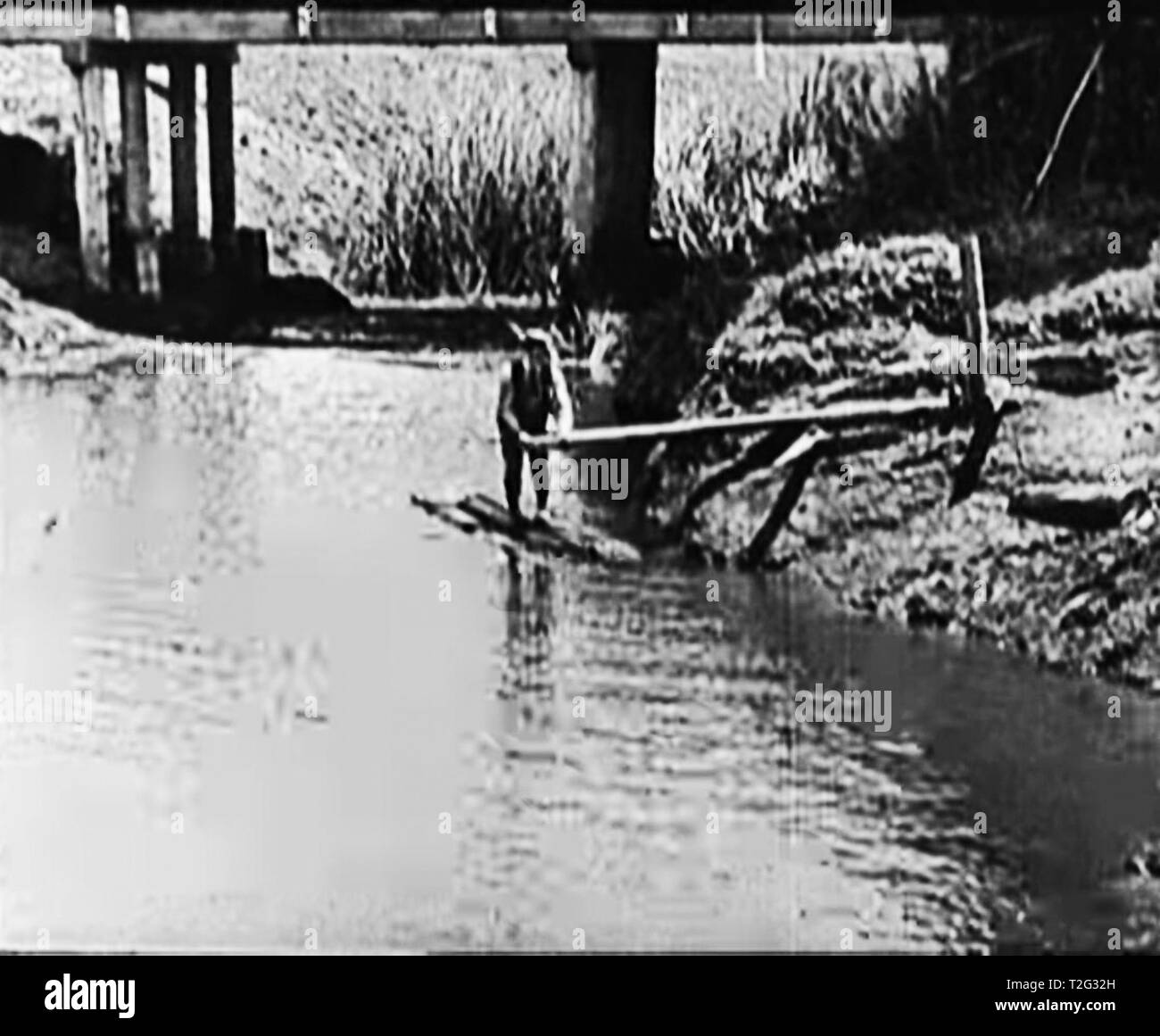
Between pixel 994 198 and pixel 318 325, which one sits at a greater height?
pixel 994 198

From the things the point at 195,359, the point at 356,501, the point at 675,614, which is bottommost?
the point at 675,614

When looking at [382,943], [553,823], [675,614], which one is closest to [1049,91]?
[675,614]

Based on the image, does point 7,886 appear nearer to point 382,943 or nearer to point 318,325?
point 382,943

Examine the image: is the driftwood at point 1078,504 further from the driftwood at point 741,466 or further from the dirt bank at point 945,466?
the driftwood at point 741,466

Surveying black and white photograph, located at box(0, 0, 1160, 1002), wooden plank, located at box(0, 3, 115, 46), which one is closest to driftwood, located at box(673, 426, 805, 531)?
black and white photograph, located at box(0, 0, 1160, 1002)

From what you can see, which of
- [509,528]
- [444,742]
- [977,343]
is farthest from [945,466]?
[444,742]

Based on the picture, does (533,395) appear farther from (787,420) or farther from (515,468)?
(787,420)

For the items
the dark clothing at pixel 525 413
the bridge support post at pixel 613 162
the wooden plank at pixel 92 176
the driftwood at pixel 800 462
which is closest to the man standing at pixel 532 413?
the dark clothing at pixel 525 413
